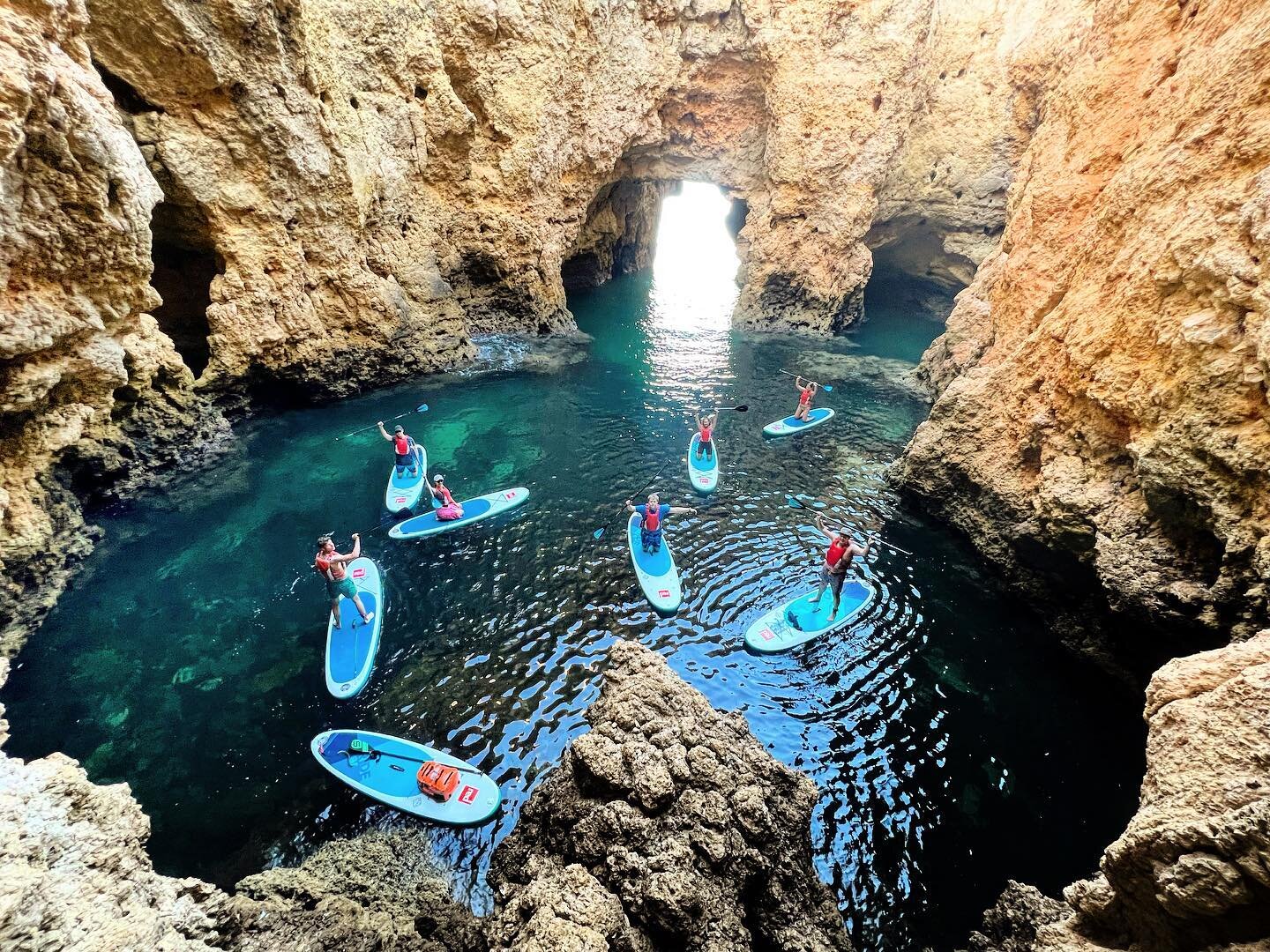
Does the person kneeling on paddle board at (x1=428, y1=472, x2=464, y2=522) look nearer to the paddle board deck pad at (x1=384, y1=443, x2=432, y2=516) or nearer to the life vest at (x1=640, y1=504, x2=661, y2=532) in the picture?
the paddle board deck pad at (x1=384, y1=443, x2=432, y2=516)

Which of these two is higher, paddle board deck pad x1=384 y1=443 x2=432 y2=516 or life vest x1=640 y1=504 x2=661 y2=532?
life vest x1=640 y1=504 x2=661 y2=532

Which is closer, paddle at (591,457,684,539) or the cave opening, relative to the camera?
paddle at (591,457,684,539)

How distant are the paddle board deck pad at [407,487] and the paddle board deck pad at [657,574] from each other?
5.16 m

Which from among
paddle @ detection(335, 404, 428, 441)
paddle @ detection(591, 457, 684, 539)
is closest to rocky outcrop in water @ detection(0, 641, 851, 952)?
paddle @ detection(591, 457, 684, 539)

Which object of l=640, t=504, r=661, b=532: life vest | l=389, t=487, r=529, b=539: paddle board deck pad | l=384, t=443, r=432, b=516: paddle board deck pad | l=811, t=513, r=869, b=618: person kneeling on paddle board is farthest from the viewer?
l=384, t=443, r=432, b=516: paddle board deck pad

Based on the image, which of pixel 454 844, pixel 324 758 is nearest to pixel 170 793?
pixel 324 758

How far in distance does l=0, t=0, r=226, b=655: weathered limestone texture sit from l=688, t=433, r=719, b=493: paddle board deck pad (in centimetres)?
1191

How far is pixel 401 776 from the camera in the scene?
7.38 metres

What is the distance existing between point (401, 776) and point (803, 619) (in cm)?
687

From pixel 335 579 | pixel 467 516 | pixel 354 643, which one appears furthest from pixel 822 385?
pixel 354 643

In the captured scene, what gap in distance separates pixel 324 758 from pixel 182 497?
8440 mm

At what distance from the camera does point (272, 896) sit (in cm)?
548

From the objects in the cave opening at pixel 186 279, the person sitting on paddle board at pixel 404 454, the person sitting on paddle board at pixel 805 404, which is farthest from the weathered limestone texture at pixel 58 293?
the person sitting on paddle board at pixel 805 404

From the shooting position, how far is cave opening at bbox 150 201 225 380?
1333 centimetres
